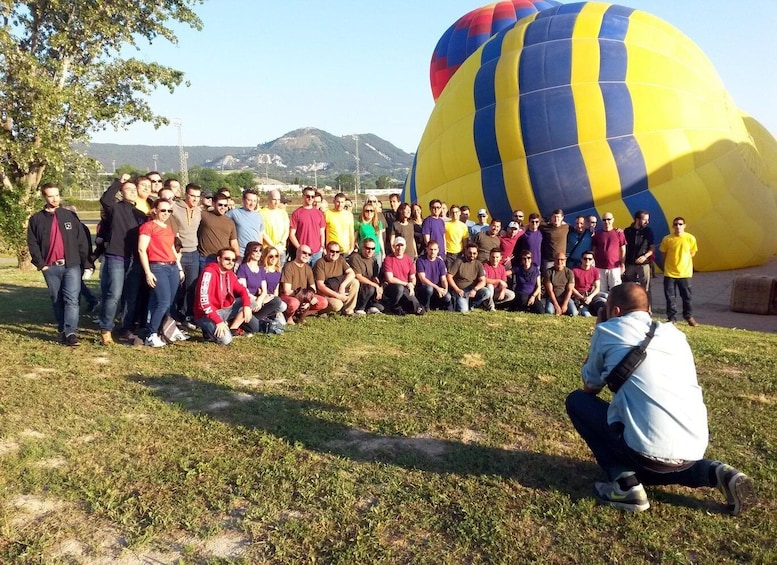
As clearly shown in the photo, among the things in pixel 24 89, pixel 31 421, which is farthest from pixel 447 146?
pixel 31 421

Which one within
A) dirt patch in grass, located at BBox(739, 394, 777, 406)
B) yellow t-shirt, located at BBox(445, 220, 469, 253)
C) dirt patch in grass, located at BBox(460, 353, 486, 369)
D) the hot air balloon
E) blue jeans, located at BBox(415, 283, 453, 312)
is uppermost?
the hot air balloon

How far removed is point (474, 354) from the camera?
246 inches

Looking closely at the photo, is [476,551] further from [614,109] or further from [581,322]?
[614,109]

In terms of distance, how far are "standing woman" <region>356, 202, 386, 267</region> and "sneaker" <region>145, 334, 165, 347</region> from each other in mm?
3548

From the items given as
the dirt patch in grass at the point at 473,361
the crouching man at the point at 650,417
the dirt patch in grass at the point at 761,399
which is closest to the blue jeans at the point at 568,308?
the dirt patch in grass at the point at 473,361

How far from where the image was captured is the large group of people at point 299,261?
20.7 feet

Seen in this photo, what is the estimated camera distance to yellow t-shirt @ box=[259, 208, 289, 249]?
805cm

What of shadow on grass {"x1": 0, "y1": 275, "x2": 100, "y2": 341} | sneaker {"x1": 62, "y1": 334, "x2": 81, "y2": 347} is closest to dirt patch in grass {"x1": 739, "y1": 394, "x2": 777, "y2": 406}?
sneaker {"x1": 62, "y1": 334, "x2": 81, "y2": 347}

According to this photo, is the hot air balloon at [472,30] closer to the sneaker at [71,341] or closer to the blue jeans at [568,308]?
the blue jeans at [568,308]

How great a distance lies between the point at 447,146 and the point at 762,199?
7494 mm

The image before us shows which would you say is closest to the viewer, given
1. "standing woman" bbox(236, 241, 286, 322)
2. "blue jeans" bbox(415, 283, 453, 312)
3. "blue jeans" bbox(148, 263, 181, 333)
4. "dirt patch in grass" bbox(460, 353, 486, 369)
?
"dirt patch in grass" bbox(460, 353, 486, 369)

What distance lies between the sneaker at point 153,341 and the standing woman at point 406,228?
3.97 metres

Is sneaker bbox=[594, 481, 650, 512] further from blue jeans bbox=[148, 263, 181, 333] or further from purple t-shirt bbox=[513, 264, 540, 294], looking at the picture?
purple t-shirt bbox=[513, 264, 540, 294]

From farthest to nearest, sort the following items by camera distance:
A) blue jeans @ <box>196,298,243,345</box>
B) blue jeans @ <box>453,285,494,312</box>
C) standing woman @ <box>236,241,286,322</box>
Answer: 1. blue jeans @ <box>453,285,494,312</box>
2. standing woman @ <box>236,241,286,322</box>
3. blue jeans @ <box>196,298,243,345</box>
